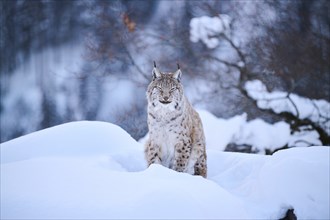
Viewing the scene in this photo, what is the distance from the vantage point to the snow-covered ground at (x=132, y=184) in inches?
83.5

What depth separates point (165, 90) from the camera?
3627 millimetres

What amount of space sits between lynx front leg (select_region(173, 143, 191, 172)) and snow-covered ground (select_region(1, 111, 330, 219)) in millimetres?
359

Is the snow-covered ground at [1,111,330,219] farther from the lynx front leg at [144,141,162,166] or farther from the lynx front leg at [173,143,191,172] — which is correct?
the lynx front leg at [173,143,191,172]

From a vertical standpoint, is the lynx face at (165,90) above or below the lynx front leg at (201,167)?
above

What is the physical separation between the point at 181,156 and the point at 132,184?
4.25 feet

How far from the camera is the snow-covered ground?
212cm

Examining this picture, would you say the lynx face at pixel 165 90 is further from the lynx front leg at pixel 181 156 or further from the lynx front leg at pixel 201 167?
the lynx front leg at pixel 201 167

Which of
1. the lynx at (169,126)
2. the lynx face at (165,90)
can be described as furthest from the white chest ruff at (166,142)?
the lynx face at (165,90)

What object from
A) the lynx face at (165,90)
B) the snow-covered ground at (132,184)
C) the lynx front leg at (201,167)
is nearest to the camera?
the snow-covered ground at (132,184)

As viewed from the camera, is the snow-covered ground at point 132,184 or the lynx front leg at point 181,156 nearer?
the snow-covered ground at point 132,184

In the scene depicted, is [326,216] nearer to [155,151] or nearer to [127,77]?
[155,151]

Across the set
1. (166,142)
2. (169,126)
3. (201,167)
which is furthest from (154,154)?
(201,167)

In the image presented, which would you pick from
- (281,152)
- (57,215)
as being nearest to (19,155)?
(57,215)

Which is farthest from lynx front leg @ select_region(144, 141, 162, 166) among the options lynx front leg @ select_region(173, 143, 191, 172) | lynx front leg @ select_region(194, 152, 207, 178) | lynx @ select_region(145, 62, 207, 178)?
lynx front leg @ select_region(194, 152, 207, 178)
